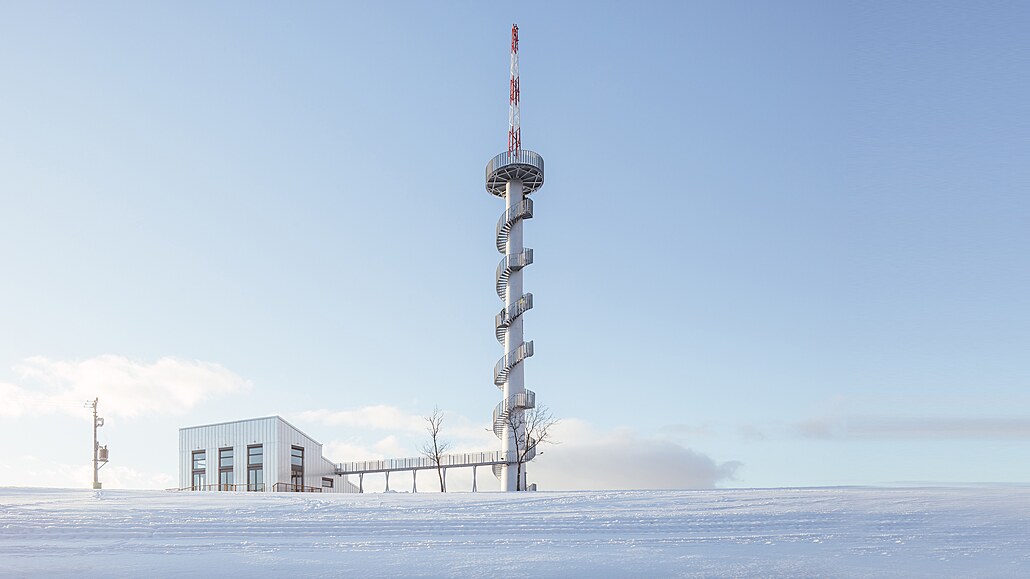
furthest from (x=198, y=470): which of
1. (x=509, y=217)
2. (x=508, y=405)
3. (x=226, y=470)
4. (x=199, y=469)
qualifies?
(x=509, y=217)

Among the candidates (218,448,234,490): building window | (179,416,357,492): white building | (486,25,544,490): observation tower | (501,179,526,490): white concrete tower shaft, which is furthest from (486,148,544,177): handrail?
(218,448,234,490): building window

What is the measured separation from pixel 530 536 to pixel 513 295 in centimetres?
3682

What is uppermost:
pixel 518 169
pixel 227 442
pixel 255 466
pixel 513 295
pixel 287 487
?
pixel 518 169

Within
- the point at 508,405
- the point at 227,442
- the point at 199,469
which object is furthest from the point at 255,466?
the point at 508,405

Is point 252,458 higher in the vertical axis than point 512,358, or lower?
lower

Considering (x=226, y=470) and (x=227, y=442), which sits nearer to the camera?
(x=226, y=470)

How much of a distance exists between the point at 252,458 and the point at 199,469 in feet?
16.6

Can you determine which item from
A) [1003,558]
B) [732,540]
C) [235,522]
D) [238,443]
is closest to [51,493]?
[235,522]

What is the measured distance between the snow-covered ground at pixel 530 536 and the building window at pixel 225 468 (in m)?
33.7

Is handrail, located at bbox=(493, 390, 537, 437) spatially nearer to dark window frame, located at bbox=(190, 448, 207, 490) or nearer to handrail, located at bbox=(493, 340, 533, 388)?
handrail, located at bbox=(493, 340, 533, 388)

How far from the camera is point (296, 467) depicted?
54625mm

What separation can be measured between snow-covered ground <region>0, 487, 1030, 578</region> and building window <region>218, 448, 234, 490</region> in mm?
33655

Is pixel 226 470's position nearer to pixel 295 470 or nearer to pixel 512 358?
pixel 295 470

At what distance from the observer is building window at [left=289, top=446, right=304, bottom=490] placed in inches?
2114
